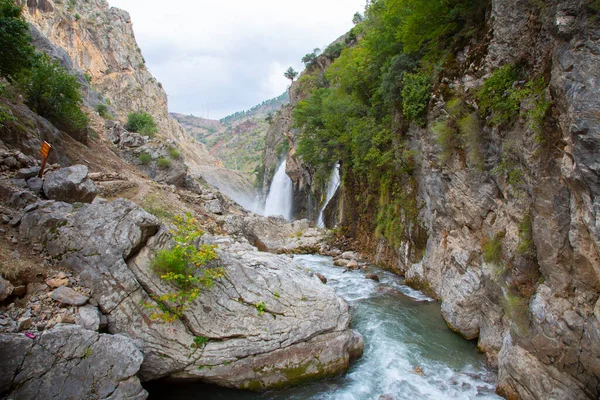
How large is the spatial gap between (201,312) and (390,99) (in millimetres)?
11607

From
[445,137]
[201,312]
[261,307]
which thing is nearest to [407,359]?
[261,307]

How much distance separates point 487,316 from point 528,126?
4696 mm

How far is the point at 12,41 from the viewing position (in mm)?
10797

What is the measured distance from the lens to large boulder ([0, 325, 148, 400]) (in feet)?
15.6

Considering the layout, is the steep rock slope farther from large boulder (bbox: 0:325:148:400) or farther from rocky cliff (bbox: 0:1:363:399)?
large boulder (bbox: 0:325:148:400)

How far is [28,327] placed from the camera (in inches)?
206

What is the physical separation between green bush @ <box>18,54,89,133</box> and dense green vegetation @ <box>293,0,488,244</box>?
14.2 m

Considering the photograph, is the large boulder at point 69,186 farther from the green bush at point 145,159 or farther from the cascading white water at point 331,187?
the cascading white water at point 331,187

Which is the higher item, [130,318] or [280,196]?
[280,196]

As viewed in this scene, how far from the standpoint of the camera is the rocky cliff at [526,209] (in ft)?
15.8

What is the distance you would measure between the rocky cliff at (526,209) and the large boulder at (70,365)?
7.14 meters

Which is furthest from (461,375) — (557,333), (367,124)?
(367,124)

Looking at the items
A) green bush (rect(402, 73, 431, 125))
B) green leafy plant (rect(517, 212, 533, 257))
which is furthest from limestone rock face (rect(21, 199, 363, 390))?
green bush (rect(402, 73, 431, 125))

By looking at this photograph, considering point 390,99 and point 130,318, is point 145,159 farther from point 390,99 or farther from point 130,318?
point 130,318
